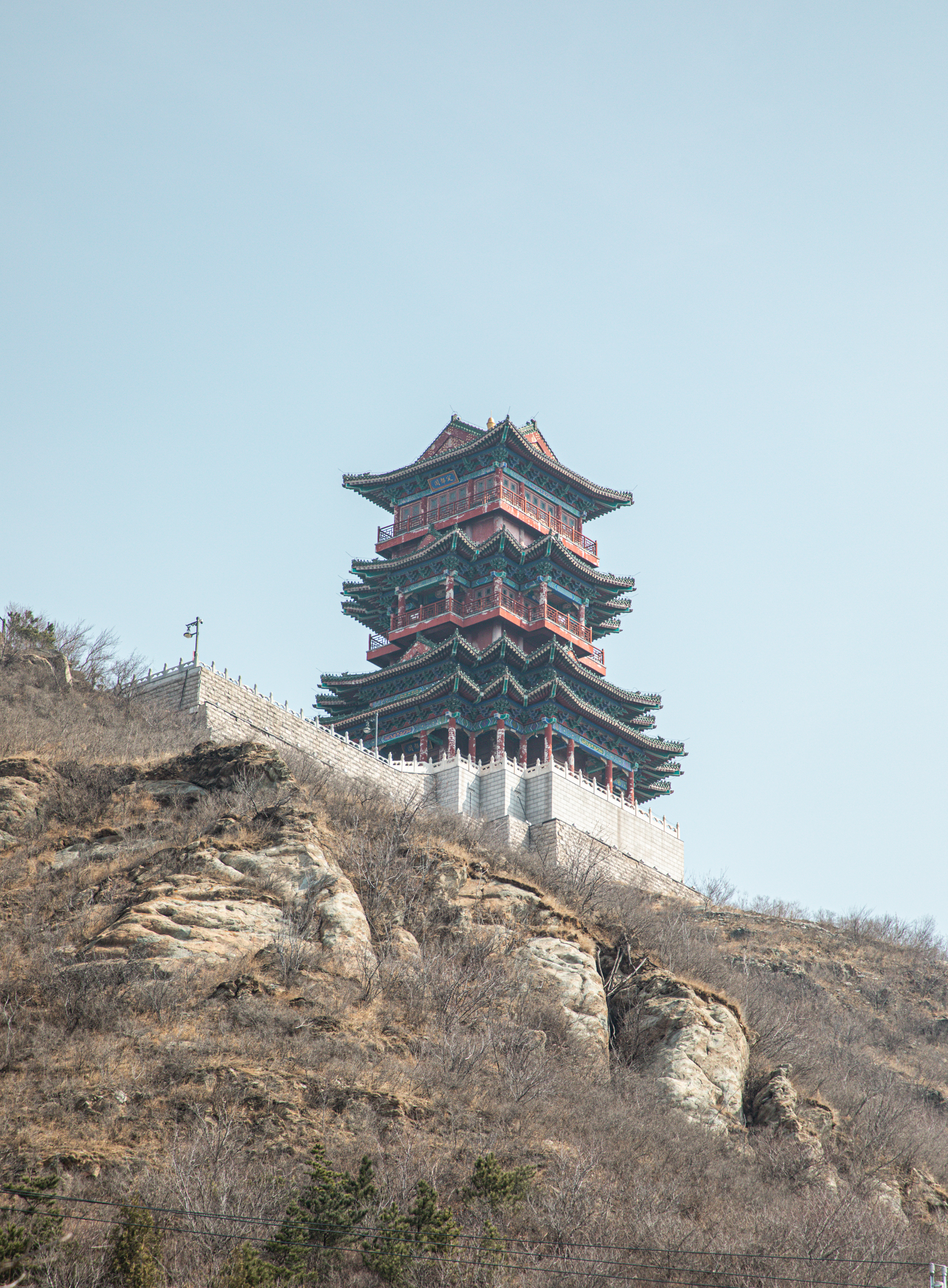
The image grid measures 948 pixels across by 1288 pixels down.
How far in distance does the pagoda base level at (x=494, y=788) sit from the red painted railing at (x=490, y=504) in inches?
716

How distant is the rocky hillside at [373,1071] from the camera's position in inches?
861

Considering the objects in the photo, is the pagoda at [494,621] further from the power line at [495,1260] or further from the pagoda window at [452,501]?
the power line at [495,1260]

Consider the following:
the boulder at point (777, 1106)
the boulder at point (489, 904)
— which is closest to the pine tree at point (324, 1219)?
the boulder at point (489, 904)

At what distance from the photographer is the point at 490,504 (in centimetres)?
7812

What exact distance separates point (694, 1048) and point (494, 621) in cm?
4368

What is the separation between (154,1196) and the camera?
2158 cm

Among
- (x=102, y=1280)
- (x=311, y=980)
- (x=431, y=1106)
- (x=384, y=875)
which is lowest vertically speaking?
(x=102, y=1280)

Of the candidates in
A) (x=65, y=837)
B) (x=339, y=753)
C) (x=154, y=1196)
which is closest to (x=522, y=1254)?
(x=154, y=1196)

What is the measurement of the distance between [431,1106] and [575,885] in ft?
48.8

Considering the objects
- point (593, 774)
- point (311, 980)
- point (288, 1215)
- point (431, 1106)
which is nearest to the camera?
point (288, 1215)

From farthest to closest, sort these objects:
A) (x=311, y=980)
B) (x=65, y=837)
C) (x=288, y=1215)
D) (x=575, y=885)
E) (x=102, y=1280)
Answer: (x=575, y=885) → (x=65, y=837) → (x=311, y=980) → (x=288, y=1215) → (x=102, y=1280)

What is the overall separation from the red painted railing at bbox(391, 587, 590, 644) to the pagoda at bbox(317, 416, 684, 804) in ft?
0.26

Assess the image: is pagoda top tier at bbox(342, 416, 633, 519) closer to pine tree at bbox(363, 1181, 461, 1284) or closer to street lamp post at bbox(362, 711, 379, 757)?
street lamp post at bbox(362, 711, 379, 757)

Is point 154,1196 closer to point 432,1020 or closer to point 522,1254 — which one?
point 522,1254
